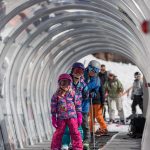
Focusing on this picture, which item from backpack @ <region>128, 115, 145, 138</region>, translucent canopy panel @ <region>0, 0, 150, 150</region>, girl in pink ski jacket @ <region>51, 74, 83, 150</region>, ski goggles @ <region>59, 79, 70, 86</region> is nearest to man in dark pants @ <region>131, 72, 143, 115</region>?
translucent canopy panel @ <region>0, 0, 150, 150</region>

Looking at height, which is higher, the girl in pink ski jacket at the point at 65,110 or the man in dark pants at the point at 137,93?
the man in dark pants at the point at 137,93

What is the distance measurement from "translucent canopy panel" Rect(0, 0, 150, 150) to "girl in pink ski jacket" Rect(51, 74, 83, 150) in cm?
135

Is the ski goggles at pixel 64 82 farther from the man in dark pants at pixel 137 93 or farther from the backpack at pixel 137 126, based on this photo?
the man in dark pants at pixel 137 93

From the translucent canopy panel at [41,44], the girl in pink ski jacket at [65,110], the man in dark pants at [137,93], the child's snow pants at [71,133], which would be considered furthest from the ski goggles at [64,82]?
the man in dark pants at [137,93]

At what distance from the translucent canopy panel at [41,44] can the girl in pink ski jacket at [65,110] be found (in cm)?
135

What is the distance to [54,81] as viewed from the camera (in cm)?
1727

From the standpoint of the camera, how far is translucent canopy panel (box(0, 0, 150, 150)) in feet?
36.3

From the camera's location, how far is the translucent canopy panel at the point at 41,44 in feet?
36.3

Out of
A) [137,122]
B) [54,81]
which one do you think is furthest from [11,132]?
[54,81]

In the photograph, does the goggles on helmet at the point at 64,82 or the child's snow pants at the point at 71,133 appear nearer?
the goggles on helmet at the point at 64,82

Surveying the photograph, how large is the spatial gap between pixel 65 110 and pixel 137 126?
463cm

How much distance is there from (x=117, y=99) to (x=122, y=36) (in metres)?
6.80

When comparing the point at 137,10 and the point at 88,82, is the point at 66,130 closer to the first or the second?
the point at 88,82

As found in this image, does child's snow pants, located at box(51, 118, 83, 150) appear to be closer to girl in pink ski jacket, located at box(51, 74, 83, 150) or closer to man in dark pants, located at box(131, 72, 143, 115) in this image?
girl in pink ski jacket, located at box(51, 74, 83, 150)
